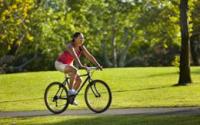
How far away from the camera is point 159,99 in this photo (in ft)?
61.4

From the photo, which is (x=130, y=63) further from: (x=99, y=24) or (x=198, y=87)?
(x=198, y=87)

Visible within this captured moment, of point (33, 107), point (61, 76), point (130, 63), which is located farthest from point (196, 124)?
point (130, 63)

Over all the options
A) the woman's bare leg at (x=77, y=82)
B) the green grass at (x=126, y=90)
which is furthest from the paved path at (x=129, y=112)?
the green grass at (x=126, y=90)

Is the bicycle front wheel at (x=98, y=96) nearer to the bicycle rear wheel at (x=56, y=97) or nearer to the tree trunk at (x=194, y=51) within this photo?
the bicycle rear wheel at (x=56, y=97)

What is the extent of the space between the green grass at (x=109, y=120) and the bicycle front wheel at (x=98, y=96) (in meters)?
0.75

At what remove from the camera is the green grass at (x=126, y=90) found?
699 inches

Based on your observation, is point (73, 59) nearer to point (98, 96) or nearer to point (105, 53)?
point (98, 96)

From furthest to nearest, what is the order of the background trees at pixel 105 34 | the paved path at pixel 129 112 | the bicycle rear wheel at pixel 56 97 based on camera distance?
the background trees at pixel 105 34 → the bicycle rear wheel at pixel 56 97 → the paved path at pixel 129 112

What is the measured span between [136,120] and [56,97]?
108 inches

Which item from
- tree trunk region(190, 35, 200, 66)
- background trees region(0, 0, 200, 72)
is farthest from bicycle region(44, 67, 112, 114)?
tree trunk region(190, 35, 200, 66)

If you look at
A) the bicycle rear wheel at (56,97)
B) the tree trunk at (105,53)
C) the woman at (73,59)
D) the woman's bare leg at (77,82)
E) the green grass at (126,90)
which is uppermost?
the woman at (73,59)

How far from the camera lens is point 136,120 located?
1295 cm

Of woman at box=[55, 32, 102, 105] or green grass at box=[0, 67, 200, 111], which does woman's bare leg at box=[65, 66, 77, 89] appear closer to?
woman at box=[55, 32, 102, 105]

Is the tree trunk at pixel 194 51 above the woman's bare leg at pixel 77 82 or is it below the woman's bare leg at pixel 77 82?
below
